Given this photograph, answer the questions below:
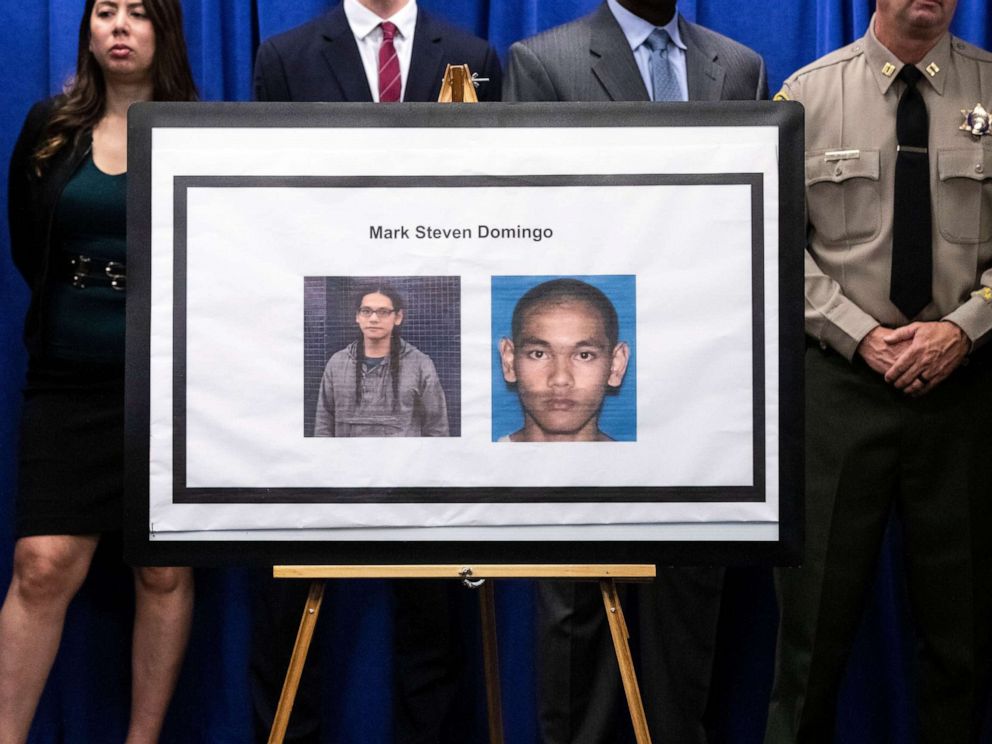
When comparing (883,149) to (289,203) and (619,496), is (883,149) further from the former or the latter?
(289,203)

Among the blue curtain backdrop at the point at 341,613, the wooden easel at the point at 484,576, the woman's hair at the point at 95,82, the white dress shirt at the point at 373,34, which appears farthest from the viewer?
the blue curtain backdrop at the point at 341,613

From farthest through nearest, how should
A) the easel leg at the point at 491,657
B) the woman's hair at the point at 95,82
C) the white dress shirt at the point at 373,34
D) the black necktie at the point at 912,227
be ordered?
the white dress shirt at the point at 373,34
the woman's hair at the point at 95,82
the black necktie at the point at 912,227
the easel leg at the point at 491,657

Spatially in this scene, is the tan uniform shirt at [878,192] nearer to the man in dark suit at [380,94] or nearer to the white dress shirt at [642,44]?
the white dress shirt at [642,44]

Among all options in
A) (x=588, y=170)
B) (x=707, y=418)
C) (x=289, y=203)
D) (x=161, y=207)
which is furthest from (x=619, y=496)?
(x=161, y=207)

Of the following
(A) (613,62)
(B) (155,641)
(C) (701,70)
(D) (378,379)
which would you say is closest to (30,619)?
(B) (155,641)

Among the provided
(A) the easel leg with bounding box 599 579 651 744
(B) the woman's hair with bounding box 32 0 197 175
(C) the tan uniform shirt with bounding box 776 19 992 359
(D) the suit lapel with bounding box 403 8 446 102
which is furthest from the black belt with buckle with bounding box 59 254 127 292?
(C) the tan uniform shirt with bounding box 776 19 992 359

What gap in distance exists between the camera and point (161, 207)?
174 cm

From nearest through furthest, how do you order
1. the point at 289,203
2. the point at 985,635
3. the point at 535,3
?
the point at 289,203 < the point at 985,635 < the point at 535,3

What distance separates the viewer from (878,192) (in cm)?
226

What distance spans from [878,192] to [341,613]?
4.75ft

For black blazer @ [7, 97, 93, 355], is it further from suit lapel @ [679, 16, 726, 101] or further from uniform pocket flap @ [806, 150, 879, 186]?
uniform pocket flap @ [806, 150, 879, 186]

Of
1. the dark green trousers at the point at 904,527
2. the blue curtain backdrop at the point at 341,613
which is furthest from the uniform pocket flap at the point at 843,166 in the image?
the blue curtain backdrop at the point at 341,613

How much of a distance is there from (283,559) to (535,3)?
4.86 feet

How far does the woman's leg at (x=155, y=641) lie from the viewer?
2.37m
